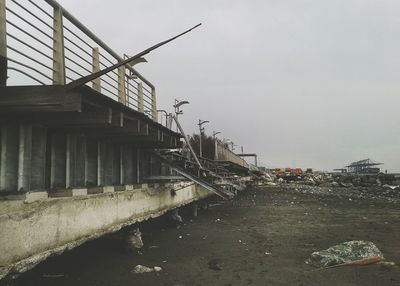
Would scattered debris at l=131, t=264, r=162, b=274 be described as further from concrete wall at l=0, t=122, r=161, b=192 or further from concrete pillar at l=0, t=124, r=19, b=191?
concrete pillar at l=0, t=124, r=19, b=191

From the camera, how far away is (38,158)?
23.8 ft

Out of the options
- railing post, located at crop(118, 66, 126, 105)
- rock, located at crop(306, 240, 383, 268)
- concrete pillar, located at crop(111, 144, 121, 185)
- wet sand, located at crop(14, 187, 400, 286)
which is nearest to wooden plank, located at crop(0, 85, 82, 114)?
wet sand, located at crop(14, 187, 400, 286)

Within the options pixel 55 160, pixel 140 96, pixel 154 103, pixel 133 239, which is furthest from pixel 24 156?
pixel 154 103

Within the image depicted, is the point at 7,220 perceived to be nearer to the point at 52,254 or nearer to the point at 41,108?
the point at 52,254

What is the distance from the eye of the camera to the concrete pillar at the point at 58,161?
7.73 meters

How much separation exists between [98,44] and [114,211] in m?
3.93

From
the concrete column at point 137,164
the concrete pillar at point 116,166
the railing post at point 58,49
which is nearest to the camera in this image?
the railing post at point 58,49

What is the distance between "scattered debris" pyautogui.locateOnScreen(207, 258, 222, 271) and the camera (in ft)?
29.1

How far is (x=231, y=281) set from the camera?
7.91m

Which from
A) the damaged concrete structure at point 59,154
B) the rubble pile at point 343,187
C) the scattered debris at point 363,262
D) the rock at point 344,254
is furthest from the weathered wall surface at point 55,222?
the rubble pile at point 343,187

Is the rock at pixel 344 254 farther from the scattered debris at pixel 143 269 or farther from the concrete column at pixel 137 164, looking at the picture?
the concrete column at pixel 137 164

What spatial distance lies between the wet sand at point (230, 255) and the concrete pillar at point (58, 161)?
1.78 metres

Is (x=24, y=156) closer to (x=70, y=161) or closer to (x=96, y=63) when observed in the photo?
(x=70, y=161)

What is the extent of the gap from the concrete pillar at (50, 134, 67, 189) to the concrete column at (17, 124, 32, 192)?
0.81m
